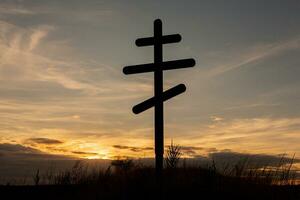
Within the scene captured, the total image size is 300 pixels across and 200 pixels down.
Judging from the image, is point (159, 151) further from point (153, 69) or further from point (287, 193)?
point (287, 193)

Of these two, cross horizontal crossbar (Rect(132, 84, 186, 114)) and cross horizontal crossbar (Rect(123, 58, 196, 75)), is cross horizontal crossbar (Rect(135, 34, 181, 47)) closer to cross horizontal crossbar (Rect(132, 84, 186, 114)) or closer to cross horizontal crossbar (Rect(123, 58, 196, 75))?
cross horizontal crossbar (Rect(123, 58, 196, 75))

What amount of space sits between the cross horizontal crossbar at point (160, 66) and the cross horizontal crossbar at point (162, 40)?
0.56 meters

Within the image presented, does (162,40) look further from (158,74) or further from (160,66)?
(158,74)

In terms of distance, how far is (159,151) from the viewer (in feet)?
33.0

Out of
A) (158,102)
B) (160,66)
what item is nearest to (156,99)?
(158,102)

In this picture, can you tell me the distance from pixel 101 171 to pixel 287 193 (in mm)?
6639

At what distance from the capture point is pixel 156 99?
1047cm

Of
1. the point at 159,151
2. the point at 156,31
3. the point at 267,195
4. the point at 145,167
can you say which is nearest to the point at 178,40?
the point at 156,31

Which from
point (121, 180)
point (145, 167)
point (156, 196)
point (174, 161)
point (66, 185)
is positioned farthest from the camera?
point (145, 167)

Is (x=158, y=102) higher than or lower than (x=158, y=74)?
lower

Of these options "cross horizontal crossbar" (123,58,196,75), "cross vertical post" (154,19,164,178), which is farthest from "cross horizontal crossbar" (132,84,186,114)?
"cross horizontal crossbar" (123,58,196,75)

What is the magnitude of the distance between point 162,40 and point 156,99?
1545 millimetres

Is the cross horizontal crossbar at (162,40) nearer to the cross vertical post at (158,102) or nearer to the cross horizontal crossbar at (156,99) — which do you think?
the cross vertical post at (158,102)

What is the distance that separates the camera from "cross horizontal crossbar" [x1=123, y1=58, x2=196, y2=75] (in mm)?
10328
